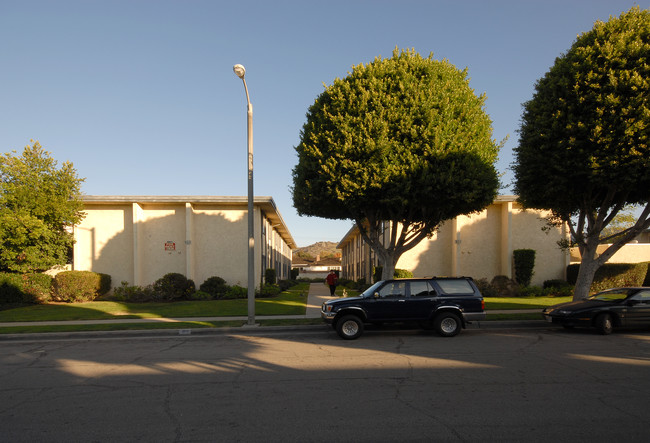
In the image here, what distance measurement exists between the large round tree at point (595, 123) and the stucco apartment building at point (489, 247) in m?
10.9

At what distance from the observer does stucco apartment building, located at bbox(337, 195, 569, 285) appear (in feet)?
81.6

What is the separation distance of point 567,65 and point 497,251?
48.4ft

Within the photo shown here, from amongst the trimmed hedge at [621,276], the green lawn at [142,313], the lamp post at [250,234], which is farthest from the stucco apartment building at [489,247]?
the lamp post at [250,234]

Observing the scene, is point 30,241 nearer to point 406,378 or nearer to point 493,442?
point 406,378

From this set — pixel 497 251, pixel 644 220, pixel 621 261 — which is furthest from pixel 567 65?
pixel 621 261

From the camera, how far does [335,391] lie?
20.5ft

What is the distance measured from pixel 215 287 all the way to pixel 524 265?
58.5 ft

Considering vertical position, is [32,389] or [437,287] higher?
[437,287]

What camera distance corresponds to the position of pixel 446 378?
6.92 meters

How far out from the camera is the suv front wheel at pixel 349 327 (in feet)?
35.6

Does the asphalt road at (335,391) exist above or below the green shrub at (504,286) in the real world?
above

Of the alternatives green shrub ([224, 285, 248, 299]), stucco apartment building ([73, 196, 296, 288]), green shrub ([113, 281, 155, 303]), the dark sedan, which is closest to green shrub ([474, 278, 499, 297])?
the dark sedan

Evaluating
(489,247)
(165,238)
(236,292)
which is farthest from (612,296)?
(165,238)

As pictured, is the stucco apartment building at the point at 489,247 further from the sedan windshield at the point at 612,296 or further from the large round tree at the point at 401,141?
the sedan windshield at the point at 612,296
